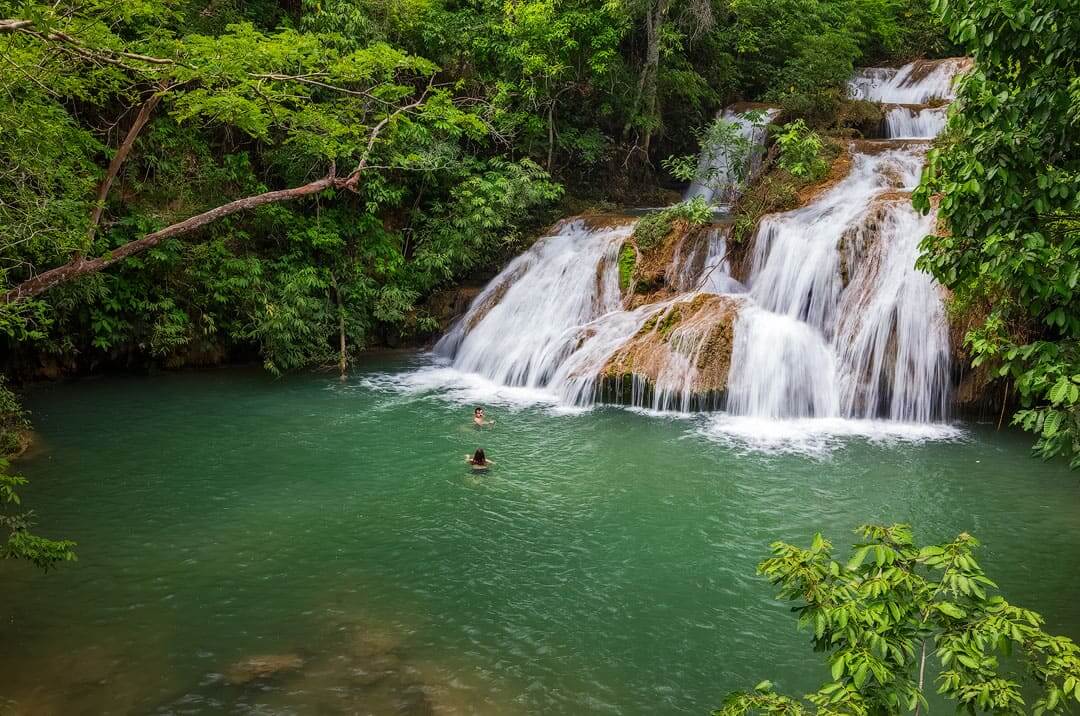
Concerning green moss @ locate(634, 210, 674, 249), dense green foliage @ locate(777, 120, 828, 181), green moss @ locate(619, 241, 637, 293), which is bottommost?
green moss @ locate(619, 241, 637, 293)

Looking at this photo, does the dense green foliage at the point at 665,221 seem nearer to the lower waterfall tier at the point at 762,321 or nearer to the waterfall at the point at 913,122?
the lower waterfall tier at the point at 762,321

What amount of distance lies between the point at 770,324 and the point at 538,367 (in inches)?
175

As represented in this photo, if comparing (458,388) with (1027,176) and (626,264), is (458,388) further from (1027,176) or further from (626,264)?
(1027,176)

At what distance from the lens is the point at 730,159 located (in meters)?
19.4

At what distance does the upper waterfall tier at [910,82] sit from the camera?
69.0 ft

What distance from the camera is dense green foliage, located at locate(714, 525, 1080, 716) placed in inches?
115

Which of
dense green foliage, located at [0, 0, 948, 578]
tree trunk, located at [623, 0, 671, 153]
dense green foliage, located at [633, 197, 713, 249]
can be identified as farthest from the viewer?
tree trunk, located at [623, 0, 671, 153]

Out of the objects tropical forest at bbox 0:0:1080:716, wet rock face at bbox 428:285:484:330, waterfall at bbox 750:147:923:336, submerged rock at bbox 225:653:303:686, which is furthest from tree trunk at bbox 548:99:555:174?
submerged rock at bbox 225:653:303:686

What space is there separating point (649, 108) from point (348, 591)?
17.0 metres

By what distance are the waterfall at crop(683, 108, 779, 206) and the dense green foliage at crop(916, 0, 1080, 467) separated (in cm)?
1358

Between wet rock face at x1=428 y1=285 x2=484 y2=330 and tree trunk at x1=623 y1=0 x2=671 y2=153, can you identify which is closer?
wet rock face at x1=428 y1=285 x2=484 y2=330

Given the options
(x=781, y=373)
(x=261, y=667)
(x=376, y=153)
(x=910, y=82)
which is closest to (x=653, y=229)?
(x=781, y=373)

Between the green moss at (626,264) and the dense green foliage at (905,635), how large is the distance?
12.3m

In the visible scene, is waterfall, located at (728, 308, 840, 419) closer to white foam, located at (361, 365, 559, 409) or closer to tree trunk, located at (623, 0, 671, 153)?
white foam, located at (361, 365, 559, 409)
